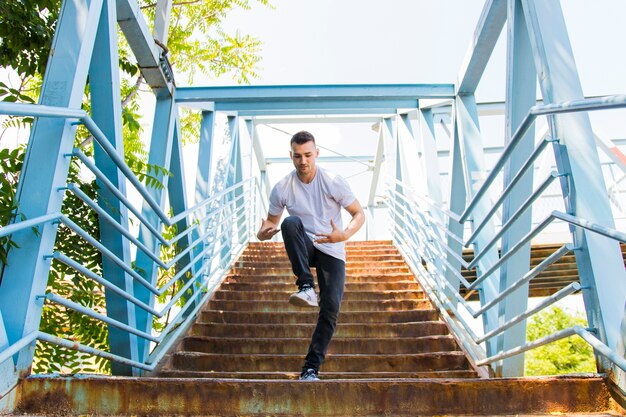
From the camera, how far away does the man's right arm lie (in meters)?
3.75

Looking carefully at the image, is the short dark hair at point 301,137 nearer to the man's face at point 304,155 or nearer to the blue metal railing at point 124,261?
the man's face at point 304,155

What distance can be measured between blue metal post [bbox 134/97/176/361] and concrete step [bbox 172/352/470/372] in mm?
483

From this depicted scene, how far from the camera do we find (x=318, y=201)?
152 inches

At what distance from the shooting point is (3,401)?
94.9 inches

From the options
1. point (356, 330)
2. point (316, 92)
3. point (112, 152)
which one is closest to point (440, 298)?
point (356, 330)

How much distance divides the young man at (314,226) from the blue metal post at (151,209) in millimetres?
1240

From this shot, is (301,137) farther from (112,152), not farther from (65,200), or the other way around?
(65,200)

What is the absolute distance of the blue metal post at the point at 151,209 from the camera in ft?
14.5

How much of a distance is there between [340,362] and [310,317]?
1.06m

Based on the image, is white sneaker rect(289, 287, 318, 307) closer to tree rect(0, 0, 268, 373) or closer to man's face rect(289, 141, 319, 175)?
man's face rect(289, 141, 319, 175)

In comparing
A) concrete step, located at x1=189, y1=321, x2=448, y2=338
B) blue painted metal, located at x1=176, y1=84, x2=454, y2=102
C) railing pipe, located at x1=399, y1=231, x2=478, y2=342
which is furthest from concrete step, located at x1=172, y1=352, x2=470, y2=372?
blue painted metal, located at x1=176, y1=84, x2=454, y2=102

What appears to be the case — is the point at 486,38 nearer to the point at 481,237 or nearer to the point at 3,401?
the point at 481,237

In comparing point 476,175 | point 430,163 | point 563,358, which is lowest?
point 563,358

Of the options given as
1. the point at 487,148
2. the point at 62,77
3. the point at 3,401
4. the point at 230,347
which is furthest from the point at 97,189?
the point at 487,148
